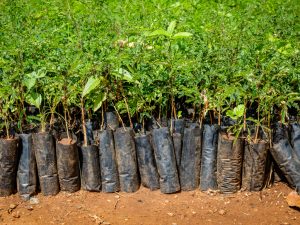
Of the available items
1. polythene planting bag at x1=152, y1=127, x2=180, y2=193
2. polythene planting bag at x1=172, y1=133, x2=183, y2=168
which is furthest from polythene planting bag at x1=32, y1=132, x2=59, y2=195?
polythene planting bag at x1=172, y1=133, x2=183, y2=168

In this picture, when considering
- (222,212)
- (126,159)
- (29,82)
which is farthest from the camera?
(126,159)

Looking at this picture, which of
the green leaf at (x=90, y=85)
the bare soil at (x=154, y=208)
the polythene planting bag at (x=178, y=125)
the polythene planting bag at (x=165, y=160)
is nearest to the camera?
the bare soil at (x=154, y=208)

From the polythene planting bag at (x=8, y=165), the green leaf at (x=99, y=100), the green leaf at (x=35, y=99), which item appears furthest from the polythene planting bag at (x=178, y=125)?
the polythene planting bag at (x=8, y=165)

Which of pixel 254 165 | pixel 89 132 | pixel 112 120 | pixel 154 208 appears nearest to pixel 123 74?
pixel 112 120

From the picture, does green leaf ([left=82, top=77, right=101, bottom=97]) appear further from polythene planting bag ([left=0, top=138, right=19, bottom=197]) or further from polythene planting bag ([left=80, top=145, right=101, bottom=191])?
polythene planting bag ([left=0, top=138, right=19, bottom=197])

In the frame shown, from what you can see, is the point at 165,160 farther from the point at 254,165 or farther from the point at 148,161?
the point at 254,165

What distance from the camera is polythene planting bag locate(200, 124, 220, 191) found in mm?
3803

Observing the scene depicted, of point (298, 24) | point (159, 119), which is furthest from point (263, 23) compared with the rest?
point (159, 119)

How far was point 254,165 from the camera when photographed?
3.76m

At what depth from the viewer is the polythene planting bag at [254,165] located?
3.73m

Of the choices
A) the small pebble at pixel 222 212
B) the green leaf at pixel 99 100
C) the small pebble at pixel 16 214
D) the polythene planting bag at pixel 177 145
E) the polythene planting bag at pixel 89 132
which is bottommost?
the small pebble at pixel 222 212

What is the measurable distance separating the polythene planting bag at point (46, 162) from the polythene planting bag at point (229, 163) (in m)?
1.29

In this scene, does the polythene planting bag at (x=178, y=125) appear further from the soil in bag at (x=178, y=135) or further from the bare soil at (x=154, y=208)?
the bare soil at (x=154, y=208)

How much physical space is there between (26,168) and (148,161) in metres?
0.96
